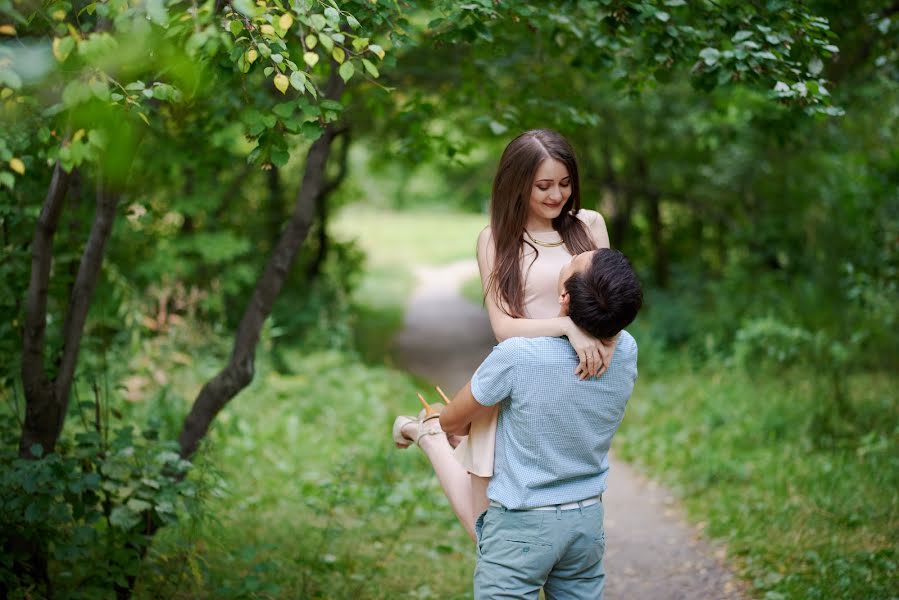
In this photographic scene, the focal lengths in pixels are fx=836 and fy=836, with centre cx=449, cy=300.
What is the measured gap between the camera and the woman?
2.72 metres

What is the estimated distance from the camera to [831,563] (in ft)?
14.5

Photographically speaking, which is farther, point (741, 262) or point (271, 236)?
point (271, 236)

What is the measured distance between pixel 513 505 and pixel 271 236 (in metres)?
9.83

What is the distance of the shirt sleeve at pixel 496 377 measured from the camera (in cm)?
247

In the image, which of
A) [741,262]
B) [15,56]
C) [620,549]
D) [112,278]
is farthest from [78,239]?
[741,262]

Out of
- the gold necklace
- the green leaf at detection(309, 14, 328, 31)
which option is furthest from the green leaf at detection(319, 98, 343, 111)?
the gold necklace

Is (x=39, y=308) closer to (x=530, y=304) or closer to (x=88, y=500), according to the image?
(x=88, y=500)

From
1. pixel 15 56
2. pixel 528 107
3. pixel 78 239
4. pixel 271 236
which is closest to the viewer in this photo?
pixel 15 56

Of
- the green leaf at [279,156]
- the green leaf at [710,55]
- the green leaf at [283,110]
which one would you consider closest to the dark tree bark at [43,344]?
the green leaf at [279,156]

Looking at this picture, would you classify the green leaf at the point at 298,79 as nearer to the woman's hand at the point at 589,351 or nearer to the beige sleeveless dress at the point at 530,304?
the beige sleeveless dress at the point at 530,304

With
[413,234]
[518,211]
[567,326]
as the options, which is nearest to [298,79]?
[518,211]

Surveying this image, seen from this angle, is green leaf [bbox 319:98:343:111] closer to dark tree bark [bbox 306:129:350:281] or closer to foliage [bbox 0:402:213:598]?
foliage [bbox 0:402:213:598]

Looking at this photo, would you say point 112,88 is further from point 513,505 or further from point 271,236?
point 271,236

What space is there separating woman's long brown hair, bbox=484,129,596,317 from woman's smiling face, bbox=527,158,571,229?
0.01 meters
